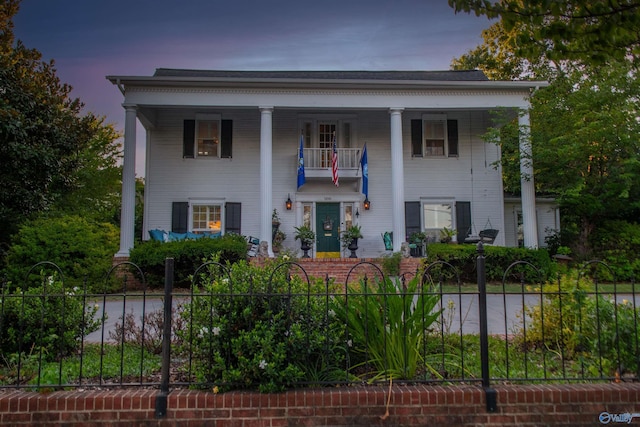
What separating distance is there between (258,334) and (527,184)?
13.9 m

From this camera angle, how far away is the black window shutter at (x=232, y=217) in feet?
53.0

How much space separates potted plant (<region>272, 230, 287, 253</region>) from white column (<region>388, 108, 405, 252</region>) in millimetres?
3990

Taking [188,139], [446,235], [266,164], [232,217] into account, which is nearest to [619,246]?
[446,235]

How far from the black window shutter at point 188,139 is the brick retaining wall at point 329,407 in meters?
13.8

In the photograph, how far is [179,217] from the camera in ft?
52.6

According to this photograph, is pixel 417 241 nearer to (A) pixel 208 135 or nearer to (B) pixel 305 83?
(B) pixel 305 83

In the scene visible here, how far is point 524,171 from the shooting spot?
14750 millimetres

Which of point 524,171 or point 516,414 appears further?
point 524,171

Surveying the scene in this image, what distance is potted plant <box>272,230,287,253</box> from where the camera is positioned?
15031 millimetres

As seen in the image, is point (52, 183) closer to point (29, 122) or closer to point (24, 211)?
point (24, 211)

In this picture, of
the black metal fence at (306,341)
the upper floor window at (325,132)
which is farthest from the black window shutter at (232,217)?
the black metal fence at (306,341)

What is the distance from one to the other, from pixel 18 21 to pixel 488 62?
24.0 m

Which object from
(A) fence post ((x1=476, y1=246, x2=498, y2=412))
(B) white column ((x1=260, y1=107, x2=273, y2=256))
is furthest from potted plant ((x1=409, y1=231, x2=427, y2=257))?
(A) fence post ((x1=476, y1=246, x2=498, y2=412))

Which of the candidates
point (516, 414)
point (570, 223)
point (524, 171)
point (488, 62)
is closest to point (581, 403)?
point (516, 414)
